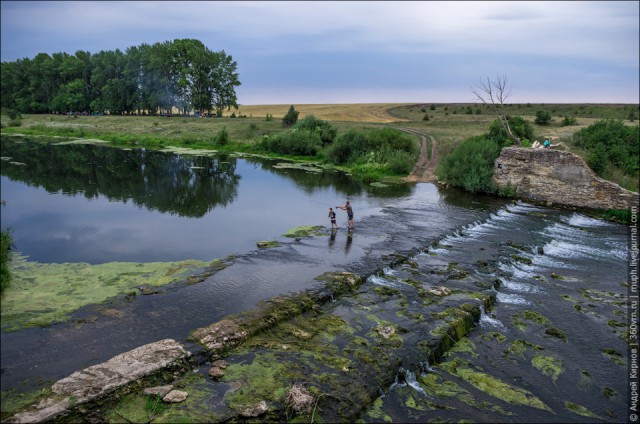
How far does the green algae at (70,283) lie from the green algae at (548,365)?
1077 centimetres

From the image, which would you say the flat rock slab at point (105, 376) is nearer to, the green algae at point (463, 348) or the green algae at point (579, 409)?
the green algae at point (463, 348)

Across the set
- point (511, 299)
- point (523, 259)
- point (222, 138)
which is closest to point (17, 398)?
point (511, 299)

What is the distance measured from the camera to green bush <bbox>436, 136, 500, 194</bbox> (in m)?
32.4

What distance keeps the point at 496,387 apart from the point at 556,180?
23.8 m

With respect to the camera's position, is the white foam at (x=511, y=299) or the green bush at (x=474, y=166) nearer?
the white foam at (x=511, y=299)

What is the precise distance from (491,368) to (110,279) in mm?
12186

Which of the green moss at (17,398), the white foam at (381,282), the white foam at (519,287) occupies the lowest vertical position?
the white foam at (519,287)

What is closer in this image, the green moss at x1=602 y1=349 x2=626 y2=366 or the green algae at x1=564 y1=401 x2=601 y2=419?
the green algae at x1=564 y1=401 x2=601 y2=419

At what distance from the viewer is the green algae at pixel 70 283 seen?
11867 mm

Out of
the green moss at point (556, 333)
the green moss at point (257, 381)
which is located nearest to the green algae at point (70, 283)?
the green moss at point (257, 381)

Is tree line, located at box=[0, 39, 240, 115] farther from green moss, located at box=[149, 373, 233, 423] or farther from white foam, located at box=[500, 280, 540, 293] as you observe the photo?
green moss, located at box=[149, 373, 233, 423]

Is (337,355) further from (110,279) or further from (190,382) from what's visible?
(110,279)

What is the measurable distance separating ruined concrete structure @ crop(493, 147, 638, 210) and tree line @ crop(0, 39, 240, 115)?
2379 inches

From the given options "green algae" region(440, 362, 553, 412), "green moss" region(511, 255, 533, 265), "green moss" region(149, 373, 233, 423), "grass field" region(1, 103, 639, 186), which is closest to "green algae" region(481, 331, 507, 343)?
"green algae" region(440, 362, 553, 412)
